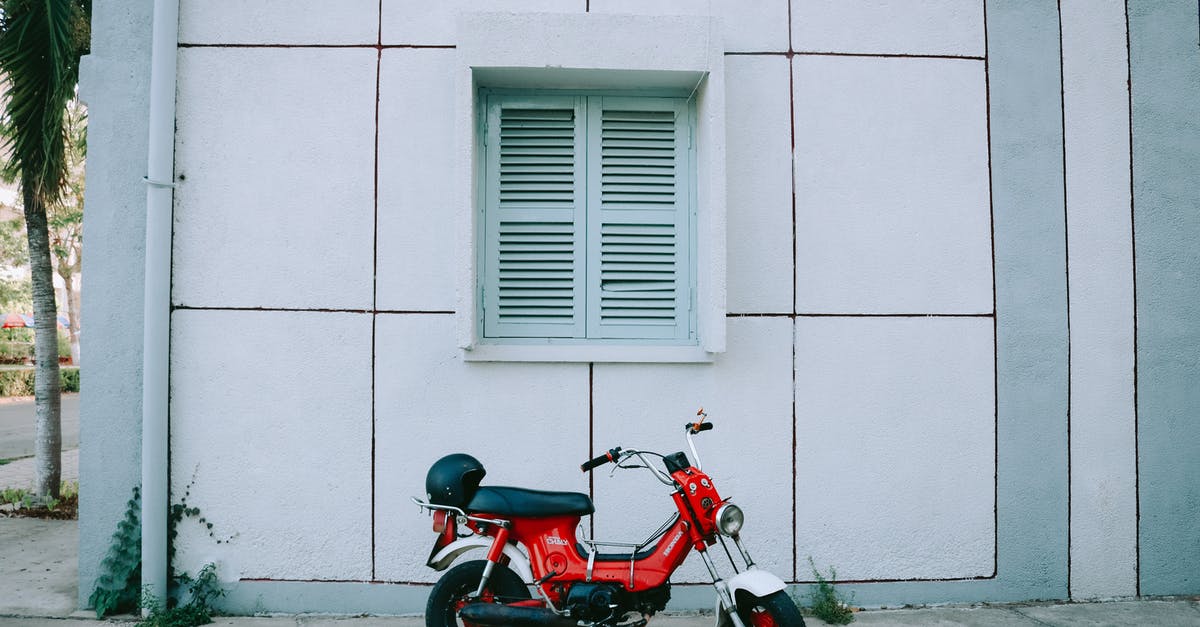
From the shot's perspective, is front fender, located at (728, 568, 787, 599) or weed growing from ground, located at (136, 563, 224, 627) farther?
weed growing from ground, located at (136, 563, 224, 627)

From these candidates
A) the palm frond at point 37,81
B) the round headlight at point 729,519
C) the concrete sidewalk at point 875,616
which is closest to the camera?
the round headlight at point 729,519

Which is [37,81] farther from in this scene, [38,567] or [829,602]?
[829,602]

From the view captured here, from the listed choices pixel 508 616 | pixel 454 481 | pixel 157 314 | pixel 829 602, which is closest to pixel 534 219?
pixel 454 481

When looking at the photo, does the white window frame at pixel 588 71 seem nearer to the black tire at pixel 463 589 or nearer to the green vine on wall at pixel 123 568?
the black tire at pixel 463 589

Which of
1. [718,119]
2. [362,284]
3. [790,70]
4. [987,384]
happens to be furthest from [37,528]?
[987,384]

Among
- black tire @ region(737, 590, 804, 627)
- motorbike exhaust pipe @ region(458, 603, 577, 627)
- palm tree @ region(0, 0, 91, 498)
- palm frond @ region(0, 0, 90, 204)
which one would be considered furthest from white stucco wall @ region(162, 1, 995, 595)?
palm tree @ region(0, 0, 91, 498)

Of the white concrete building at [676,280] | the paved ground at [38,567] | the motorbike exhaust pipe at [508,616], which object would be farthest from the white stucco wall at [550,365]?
the motorbike exhaust pipe at [508,616]

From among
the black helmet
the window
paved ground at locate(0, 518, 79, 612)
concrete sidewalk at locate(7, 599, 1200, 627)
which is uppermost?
the window

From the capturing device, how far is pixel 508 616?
3436 millimetres

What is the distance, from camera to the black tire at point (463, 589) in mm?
3557

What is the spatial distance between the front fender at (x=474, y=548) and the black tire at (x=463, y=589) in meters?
0.04

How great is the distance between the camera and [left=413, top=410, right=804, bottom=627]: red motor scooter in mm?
3459

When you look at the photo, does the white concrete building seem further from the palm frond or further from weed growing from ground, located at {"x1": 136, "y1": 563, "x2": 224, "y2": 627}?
the palm frond

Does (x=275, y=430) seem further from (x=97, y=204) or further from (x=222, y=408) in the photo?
(x=97, y=204)
